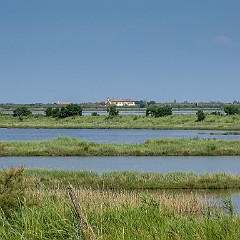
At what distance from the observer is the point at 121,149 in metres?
44.9

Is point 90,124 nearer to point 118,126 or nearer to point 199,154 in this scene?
point 118,126

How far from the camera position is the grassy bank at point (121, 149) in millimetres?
44625

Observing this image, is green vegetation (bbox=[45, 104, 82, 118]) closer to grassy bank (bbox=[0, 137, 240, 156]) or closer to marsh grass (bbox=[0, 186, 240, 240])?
grassy bank (bbox=[0, 137, 240, 156])

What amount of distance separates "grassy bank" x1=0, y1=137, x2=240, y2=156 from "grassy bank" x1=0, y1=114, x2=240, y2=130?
3759 cm

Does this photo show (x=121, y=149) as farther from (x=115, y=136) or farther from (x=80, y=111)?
(x=80, y=111)

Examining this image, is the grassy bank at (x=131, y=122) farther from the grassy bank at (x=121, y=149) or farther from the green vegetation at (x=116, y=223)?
the green vegetation at (x=116, y=223)

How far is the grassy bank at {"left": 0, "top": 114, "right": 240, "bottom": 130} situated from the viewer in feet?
292

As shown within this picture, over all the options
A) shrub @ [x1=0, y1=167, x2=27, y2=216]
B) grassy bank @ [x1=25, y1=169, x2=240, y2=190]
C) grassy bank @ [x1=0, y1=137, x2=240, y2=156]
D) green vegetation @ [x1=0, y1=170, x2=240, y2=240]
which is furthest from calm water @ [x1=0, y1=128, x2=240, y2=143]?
green vegetation @ [x1=0, y1=170, x2=240, y2=240]

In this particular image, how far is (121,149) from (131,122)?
5213cm

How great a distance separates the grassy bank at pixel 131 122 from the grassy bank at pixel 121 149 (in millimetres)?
37594

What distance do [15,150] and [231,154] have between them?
16608 mm

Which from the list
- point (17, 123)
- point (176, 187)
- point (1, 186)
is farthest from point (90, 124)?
point (1, 186)

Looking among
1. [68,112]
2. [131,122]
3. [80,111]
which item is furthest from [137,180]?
[80,111]

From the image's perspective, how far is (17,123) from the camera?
104 m
